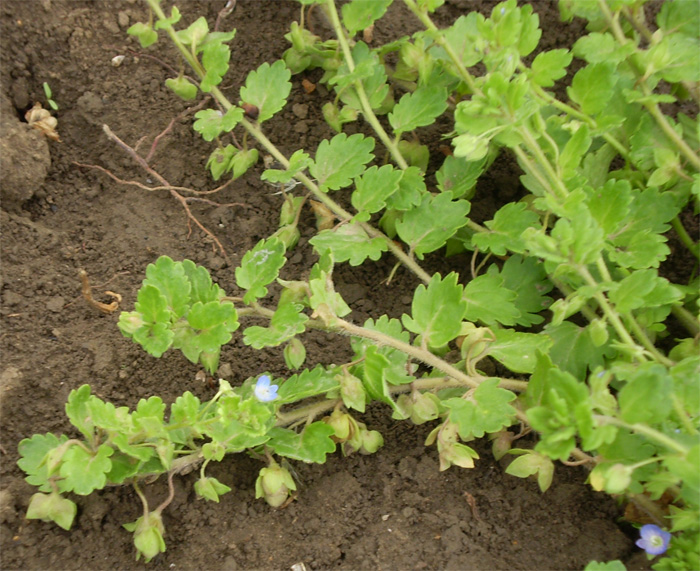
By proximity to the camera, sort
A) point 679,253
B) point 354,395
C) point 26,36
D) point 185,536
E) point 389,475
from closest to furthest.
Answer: point 354,395 < point 185,536 < point 389,475 < point 679,253 < point 26,36

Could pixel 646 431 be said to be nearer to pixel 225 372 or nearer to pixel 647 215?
pixel 647 215

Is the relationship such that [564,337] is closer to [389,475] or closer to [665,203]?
[665,203]

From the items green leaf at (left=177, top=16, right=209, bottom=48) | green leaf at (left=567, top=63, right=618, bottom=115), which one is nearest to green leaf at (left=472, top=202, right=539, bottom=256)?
green leaf at (left=567, top=63, right=618, bottom=115)

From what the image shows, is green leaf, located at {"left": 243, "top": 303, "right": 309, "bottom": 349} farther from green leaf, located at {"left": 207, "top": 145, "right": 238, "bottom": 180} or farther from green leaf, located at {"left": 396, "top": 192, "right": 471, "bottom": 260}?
green leaf, located at {"left": 207, "top": 145, "right": 238, "bottom": 180}

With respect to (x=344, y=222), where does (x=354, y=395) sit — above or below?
below

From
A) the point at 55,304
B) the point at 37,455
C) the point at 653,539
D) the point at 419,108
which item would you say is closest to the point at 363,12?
the point at 419,108

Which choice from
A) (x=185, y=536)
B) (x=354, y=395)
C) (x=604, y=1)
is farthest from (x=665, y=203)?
(x=185, y=536)

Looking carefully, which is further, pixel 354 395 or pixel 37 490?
pixel 37 490
